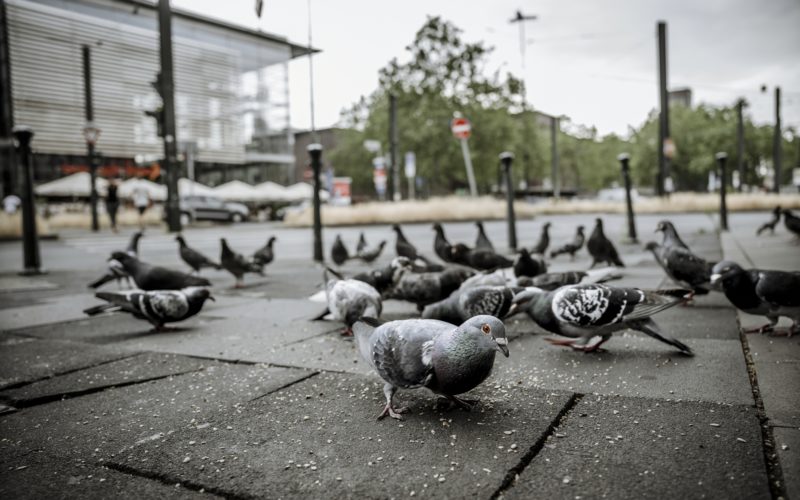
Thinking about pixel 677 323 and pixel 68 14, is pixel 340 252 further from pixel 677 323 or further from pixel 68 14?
pixel 68 14

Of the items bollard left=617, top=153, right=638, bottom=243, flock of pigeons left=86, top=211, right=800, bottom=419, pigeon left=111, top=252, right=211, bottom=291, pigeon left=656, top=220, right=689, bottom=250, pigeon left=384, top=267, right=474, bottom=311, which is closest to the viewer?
flock of pigeons left=86, top=211, right=800, bottom=419

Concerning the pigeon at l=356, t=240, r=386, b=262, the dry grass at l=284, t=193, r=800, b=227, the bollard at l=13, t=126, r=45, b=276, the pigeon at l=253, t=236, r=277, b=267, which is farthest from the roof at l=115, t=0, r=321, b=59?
the pigeon at l=253, t=236, r=277, b=267

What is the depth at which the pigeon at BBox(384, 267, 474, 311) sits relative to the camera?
4461 mm

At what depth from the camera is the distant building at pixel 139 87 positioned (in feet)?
118

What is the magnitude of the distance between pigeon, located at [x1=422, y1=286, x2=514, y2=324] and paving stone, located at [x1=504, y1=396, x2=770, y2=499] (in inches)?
46.0

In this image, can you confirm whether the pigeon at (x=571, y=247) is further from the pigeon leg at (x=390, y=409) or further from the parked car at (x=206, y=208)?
the parked car at (x=206, y=208)

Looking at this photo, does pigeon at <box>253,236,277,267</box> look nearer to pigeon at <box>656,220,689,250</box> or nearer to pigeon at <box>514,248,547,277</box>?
pigeon at <box>514,248,547,277</box>

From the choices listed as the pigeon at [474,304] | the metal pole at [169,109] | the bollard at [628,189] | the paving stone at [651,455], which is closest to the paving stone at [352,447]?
the paving stone at [651,455]

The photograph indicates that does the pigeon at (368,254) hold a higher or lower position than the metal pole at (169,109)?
lower

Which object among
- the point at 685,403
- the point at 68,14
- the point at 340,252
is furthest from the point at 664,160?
the point at 68,14

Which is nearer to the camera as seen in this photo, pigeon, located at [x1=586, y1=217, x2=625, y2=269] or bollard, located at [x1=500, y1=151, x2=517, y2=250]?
pigeon, located at [x1=586, y1=217, x2=625, y2=269]

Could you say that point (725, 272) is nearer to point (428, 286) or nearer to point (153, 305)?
point (428, 286)

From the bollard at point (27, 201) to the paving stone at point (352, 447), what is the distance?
23.3ft

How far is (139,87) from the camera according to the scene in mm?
40938
